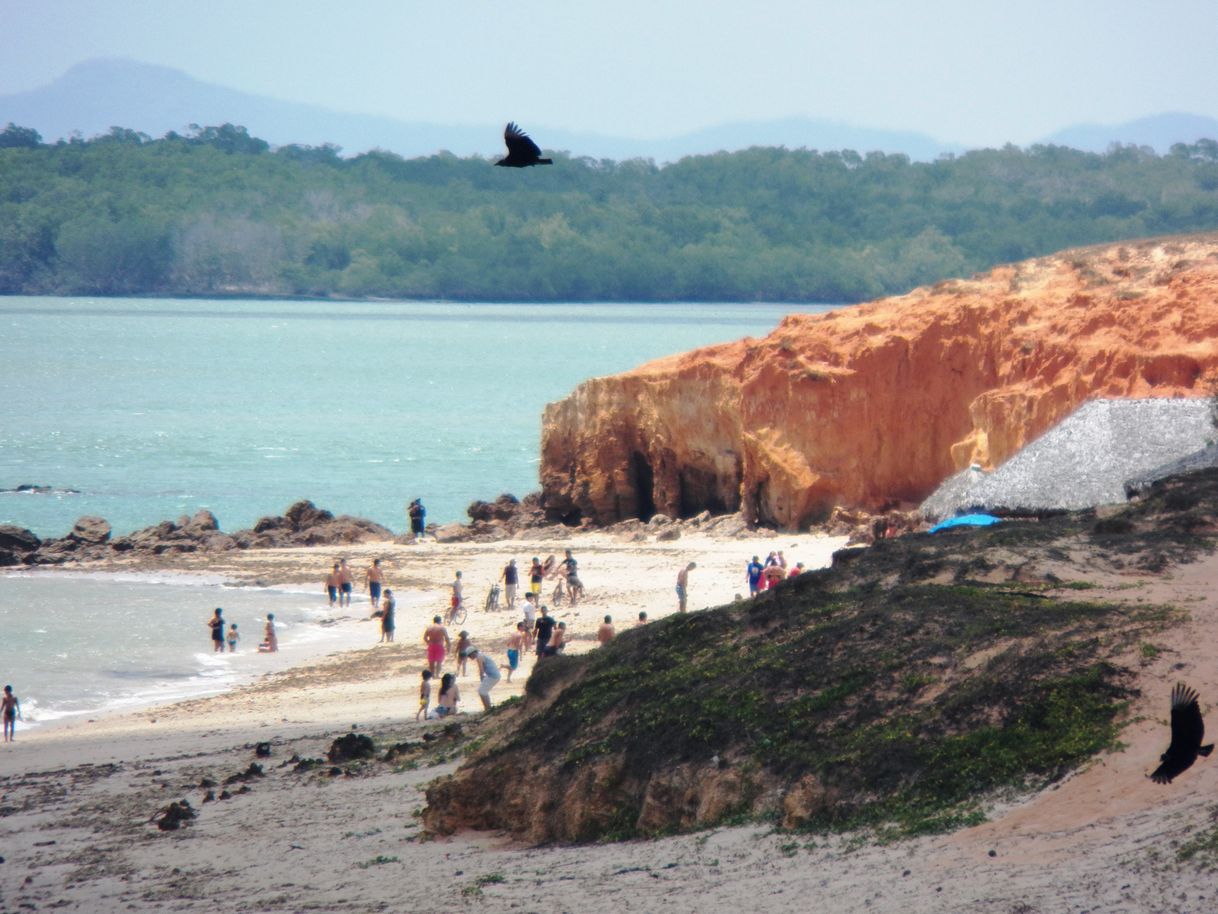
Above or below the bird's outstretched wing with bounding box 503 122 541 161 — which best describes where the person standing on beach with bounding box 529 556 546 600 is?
below

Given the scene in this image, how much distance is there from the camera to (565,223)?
149125 mm

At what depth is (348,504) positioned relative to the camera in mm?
48219

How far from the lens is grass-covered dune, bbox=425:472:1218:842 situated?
9.88 m

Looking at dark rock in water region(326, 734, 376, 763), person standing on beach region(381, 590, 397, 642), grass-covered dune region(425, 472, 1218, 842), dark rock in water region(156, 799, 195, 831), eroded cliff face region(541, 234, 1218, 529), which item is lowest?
person standing on beach region(381, 590, 397, 642)

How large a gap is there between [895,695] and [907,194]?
14948 cm

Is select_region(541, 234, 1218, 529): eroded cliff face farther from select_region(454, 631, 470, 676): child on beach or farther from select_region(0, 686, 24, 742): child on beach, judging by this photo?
select_region(0, 686, 24, 742): child on beach

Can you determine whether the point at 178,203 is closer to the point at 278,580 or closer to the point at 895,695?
→ the point at 278,580

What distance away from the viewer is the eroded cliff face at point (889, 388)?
26.0 m

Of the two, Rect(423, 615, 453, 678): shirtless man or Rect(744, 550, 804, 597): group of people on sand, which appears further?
Rect(744, 550, 804, 597): group of people on sand

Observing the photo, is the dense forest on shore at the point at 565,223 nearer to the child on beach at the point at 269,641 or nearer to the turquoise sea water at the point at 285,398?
the turquoise sea water at the point at 285,398

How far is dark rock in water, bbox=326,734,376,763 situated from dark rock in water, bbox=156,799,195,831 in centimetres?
170

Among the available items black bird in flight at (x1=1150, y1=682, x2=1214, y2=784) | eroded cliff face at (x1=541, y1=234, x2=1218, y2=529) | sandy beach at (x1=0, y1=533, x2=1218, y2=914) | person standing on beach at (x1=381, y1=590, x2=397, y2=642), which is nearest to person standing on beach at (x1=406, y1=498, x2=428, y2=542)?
eroded cliff face at (x1=541, y1=234, x2=1218, y2=529)

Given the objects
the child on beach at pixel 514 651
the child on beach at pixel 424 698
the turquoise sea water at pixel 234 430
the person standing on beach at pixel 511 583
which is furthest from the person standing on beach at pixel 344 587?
the child on beach at pixel 424 698

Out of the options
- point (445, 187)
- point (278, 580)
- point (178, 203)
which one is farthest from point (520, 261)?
point (278, 580)
